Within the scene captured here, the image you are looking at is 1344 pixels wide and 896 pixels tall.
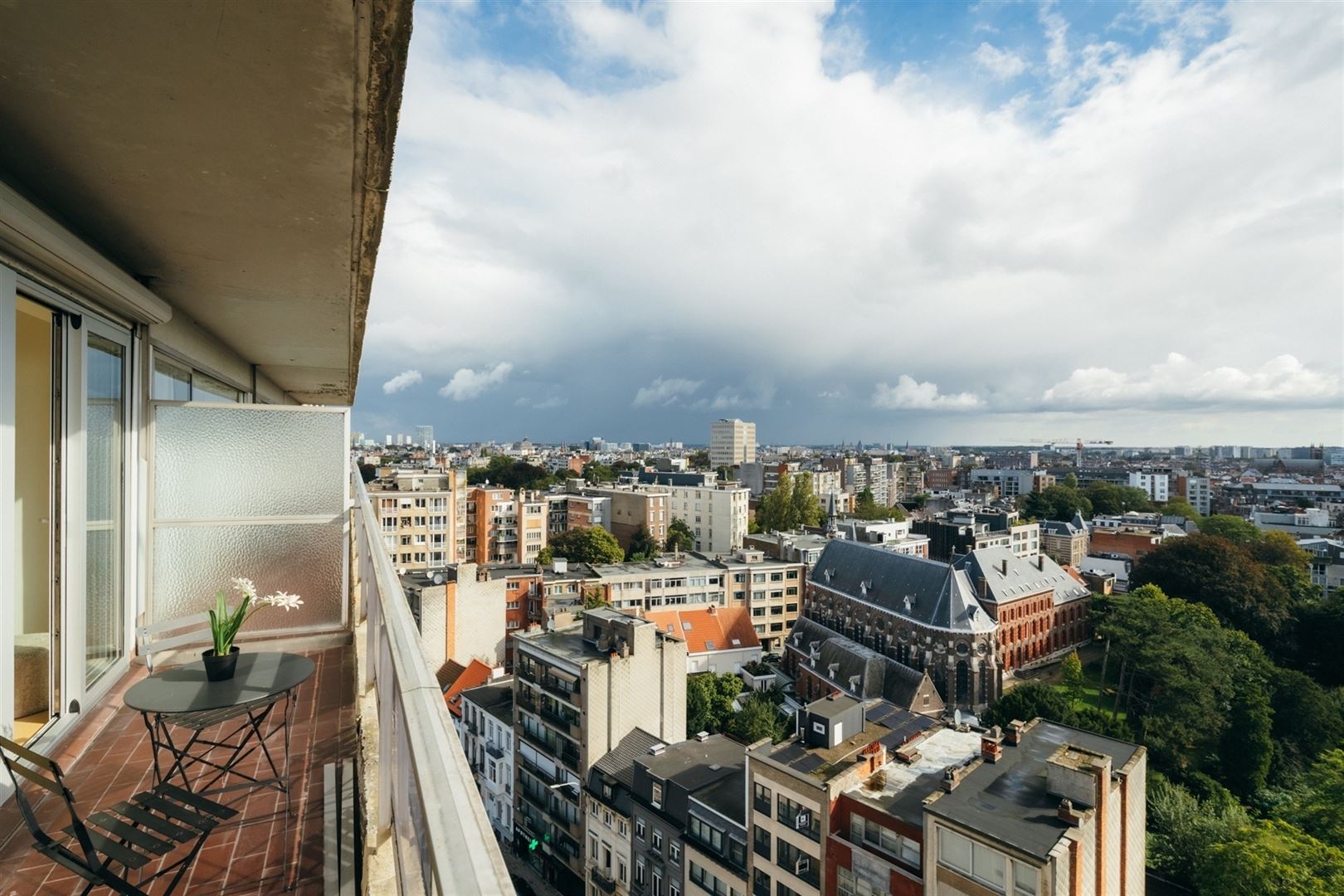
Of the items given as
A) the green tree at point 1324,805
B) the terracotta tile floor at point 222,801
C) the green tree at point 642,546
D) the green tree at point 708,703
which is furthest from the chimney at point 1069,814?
the green tree at point 642,546

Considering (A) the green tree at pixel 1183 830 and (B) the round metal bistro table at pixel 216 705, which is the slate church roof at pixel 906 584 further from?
(B) the round metal bistro table at pixel 216 705

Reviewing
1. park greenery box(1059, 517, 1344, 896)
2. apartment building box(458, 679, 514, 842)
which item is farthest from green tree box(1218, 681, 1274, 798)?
apartment building box(458, 679, 514, 842)

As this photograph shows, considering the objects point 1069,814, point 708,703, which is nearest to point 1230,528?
point 708,703

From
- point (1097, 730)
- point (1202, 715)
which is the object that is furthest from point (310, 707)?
point (1202, 715)

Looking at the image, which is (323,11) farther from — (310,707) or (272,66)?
(310,707)

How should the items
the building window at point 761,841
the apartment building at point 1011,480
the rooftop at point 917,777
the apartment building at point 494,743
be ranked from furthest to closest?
1. the apartment building at point 1011,480
2. the apartment building at point 494,743
3. the building window at point 761,841
4. the rooftop at point 917,777

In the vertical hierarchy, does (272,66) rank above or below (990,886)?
above
